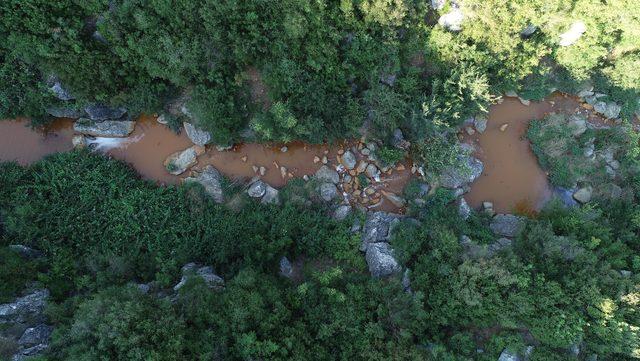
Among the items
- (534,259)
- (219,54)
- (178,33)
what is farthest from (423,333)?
(178,33)

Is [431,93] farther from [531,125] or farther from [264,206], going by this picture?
[264,206]

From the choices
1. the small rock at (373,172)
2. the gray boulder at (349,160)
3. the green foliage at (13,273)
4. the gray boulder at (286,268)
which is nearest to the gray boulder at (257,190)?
the gray boulder at (286,268)

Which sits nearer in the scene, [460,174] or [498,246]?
[498,246]

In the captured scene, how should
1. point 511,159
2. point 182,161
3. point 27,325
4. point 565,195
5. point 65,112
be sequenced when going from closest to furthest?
point 27,325, point 65,112, point 182,161, point 565,195, point 511,159

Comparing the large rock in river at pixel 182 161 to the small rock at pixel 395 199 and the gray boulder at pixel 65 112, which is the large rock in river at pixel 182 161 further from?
the small rock at pixel 395 199

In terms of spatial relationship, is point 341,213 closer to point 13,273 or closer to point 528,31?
point 528,31

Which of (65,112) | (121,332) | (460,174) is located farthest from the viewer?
(65,112)

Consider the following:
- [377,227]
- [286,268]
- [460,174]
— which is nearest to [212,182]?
[286,268]

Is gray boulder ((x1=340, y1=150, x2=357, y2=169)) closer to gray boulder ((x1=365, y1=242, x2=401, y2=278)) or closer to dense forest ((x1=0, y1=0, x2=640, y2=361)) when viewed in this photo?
dense forest ((x1=0, y1=0, x2=640, y2=361))
